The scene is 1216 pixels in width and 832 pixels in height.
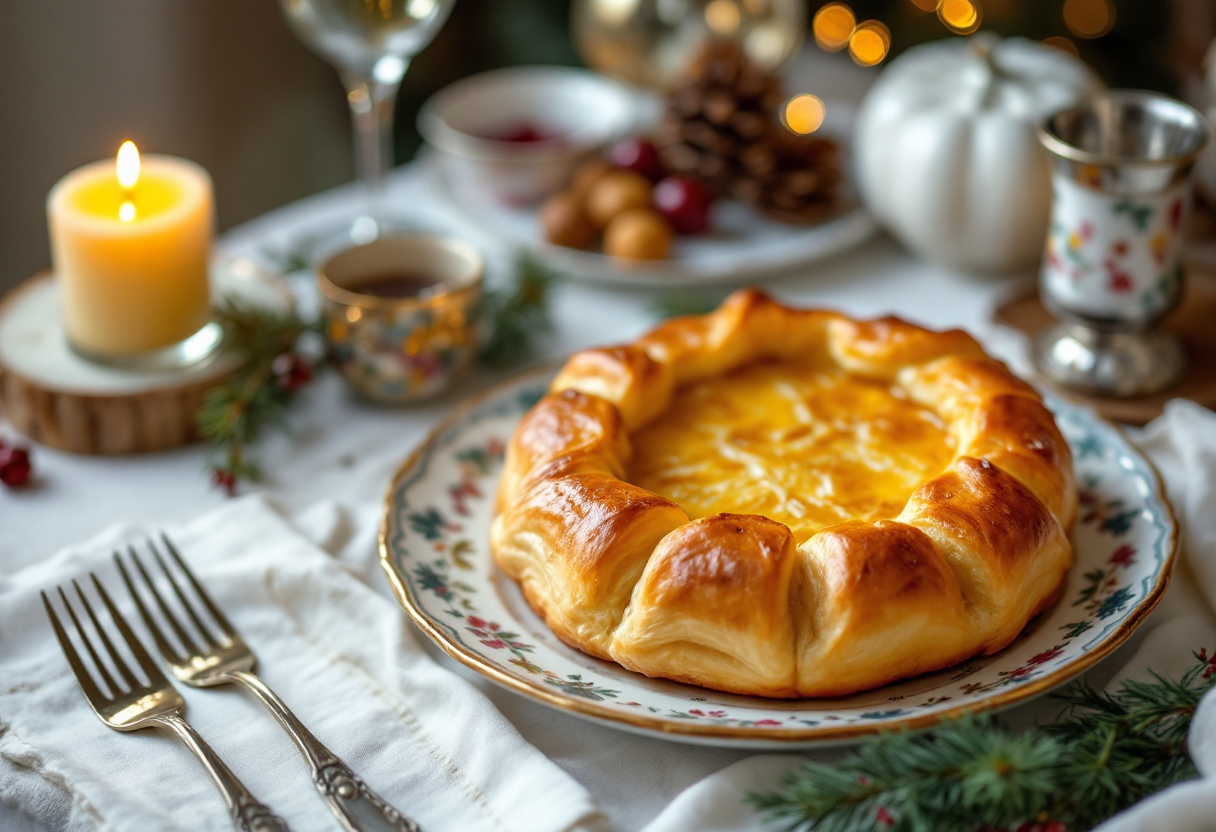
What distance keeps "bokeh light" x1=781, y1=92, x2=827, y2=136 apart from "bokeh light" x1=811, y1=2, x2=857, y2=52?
25.8 inches

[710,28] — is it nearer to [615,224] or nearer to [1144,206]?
[615,224]

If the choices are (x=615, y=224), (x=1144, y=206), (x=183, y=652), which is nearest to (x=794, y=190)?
(x=615, y=224)

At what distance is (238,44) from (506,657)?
403cm

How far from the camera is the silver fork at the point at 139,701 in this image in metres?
1.33

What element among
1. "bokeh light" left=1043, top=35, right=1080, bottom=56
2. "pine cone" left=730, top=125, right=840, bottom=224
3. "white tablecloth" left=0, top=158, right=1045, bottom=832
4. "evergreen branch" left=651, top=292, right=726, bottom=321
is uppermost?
"bokeh light" left=1043, top=35, right=1080, bottom=56

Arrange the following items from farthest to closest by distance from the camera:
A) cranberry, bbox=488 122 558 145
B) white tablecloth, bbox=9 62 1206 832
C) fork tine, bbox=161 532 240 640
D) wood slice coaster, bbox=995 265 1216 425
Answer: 1. cranberry, bbox=488 122 558 145
2. wood slice coaster, bbox=995 265 1216 425
3. fork tine, bbox=161 532 240 640
4. white tablecloth, bbox=9 62 1206 832

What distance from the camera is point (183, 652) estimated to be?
5.31 feet

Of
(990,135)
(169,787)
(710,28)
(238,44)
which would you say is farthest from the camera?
(238,44)

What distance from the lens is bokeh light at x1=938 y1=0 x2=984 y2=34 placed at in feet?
11.6

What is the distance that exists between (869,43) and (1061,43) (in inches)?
24.8

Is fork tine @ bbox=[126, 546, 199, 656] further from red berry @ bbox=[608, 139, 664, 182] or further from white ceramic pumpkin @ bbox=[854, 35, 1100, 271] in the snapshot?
white ceramic pumpkin @ bbox=[854, 35, 1100, 271]

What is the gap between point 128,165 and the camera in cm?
211

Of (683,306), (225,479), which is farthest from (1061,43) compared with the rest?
(225,479)

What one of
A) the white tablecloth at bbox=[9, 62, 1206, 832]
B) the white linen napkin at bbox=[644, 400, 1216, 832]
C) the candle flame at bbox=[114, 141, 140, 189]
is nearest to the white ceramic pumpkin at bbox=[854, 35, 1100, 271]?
the white tablecloth at bbox=[9, 62, 1206, 832]
